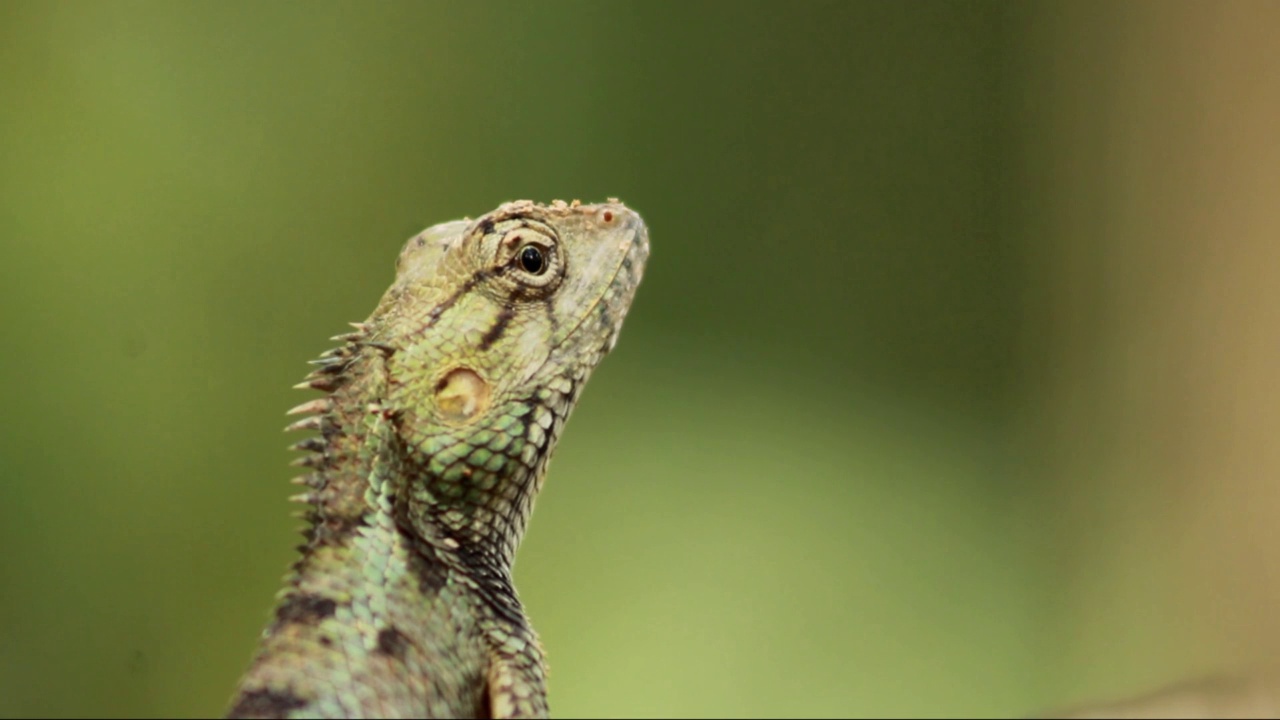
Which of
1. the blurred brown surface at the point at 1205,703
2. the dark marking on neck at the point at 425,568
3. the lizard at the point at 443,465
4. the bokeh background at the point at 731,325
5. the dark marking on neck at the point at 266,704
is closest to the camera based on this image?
the dark marking on neck at the point at 266,704

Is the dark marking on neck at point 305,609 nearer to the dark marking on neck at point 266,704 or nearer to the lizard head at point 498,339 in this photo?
the dark marking on neck at point 266,704

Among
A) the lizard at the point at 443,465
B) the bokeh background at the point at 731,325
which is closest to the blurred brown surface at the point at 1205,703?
the bokeh background at the point at 731,325

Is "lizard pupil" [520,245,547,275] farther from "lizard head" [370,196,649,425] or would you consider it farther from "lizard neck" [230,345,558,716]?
"lizard neck" [230,345,558,716]

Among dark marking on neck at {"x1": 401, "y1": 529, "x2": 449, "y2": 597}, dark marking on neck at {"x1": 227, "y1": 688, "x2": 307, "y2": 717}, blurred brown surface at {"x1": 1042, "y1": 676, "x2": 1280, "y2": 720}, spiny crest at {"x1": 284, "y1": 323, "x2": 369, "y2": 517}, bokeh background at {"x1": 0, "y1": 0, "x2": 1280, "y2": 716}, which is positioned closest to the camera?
dark marking on neck at {"x1": 227, "y1": 688, "x2": 307, "y2": 717}

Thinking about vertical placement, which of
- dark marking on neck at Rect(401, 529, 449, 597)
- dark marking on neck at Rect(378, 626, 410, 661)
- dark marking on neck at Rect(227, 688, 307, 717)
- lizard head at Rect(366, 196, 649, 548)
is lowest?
dark marking on neck at Rect(227, 688, 307, 717)

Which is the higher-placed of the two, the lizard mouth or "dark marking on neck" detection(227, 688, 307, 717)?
the lizard mouth

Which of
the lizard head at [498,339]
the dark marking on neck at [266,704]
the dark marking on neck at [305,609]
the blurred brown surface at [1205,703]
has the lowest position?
the dark marking on neck at [266,704]

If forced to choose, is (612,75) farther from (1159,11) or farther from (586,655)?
(586,655)

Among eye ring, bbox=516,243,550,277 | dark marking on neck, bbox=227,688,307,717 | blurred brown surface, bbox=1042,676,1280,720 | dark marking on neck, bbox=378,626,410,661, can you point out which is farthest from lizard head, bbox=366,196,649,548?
blurred brown surface, bbox=1042,676,1280,720
